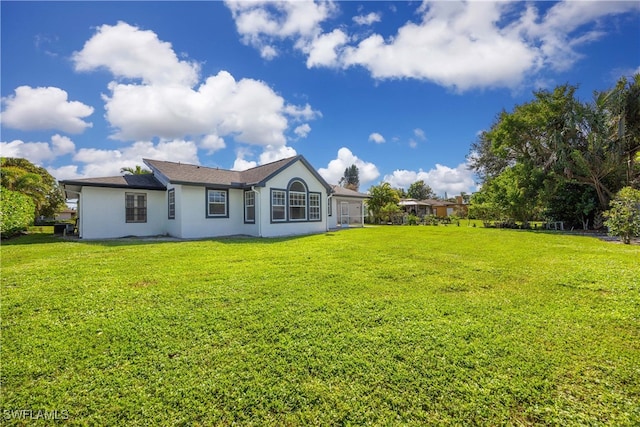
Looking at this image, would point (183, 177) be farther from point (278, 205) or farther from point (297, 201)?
point (297, 201)

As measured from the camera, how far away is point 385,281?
231 inches

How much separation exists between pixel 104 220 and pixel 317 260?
12727 millimetres

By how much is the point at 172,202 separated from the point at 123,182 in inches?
101

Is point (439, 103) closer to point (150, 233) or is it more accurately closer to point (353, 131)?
A: point (353, 131)

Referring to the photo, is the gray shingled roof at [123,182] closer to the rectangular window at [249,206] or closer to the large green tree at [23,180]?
the rectangular window at [249,206]

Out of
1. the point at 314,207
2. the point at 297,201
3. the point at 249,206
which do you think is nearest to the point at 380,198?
the point at 314,207

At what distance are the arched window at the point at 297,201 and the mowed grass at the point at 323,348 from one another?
10487mm

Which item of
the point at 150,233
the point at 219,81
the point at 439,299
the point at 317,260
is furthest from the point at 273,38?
the point at 439,299

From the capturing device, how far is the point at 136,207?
49.9 feet

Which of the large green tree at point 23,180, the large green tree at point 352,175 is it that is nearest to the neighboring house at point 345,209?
the large green tree at point 23,180

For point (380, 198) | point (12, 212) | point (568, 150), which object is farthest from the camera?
point (380, 198)

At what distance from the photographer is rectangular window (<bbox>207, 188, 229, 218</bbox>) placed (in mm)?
15258

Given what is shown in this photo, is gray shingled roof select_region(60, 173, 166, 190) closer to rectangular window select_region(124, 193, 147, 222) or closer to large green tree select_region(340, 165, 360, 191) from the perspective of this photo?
rectangular window select_region(124, 193, 147, 222)

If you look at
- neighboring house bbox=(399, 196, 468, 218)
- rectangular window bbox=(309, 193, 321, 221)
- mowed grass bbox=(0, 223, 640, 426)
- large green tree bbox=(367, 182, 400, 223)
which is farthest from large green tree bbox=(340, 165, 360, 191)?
mowed grass bbox=(0, 223, 640, 426)
